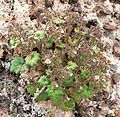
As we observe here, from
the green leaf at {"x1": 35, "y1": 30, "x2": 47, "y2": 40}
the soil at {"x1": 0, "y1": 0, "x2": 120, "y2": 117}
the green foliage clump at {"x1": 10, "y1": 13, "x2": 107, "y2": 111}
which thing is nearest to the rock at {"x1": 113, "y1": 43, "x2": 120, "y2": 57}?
the soil at {"x1": 0, "y1": 0, "x2": 120, "y2": 117}

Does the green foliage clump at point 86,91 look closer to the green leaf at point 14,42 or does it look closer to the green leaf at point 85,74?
the green leaf at point 85,74

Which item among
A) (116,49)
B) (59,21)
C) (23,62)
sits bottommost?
(116,49)

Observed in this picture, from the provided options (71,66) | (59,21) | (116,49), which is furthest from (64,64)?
(116,49)

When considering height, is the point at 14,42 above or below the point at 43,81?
above

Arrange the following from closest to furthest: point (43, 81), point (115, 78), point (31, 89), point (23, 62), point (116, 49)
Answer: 1. point (43, 81)
2. point (31, 89)
3. point (23, 62)
4. point (115, 78)
5. point (116, 49)

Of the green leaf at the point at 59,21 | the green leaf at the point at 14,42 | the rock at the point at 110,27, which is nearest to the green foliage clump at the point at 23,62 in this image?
the green leaf at the point at 14,42

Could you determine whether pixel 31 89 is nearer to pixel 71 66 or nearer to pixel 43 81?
pixel 43 81

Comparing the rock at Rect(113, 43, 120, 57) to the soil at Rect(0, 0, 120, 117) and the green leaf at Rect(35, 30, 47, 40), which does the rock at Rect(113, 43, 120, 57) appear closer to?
the soil at Rect(0, 0, 120, 117)
